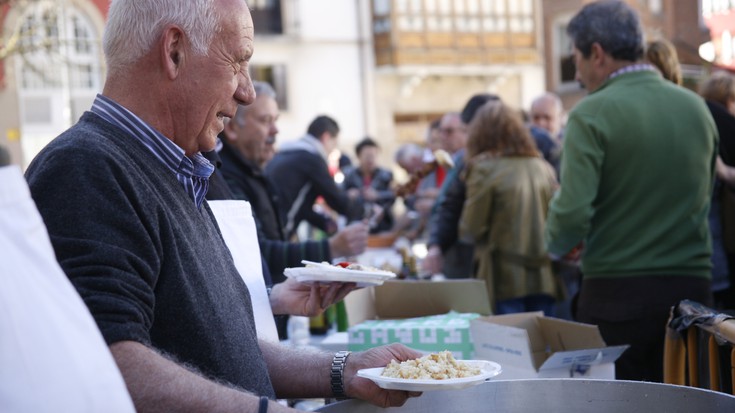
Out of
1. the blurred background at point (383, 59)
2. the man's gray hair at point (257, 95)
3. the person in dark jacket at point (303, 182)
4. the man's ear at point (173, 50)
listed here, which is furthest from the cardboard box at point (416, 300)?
the blurred background at point (383, 59)

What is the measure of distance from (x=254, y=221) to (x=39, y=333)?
1.59 meters

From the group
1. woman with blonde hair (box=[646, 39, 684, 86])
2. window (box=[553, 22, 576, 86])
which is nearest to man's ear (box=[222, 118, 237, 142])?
woman with blonde hair (box=[646, 39, 684, 86])

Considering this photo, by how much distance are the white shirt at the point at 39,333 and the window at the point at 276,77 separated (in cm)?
2387

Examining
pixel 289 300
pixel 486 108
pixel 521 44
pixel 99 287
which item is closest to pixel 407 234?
pixel 486 108

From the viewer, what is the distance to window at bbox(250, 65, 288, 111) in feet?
81.0

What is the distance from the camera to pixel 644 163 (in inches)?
125

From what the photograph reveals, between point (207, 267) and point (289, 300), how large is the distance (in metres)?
0.88

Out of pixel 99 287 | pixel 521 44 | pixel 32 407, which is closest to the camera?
pixel 32 407

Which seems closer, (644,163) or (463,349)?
(463,349)

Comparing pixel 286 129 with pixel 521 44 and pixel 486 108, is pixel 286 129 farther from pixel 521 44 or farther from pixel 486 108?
pixel 486 108

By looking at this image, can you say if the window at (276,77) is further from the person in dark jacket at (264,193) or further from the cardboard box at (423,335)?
the cardboard box at (423,335)

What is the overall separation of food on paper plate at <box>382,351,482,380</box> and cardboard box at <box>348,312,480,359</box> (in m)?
1.18

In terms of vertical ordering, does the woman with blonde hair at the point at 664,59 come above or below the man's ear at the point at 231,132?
above

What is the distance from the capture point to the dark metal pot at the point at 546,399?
5.45 ft
